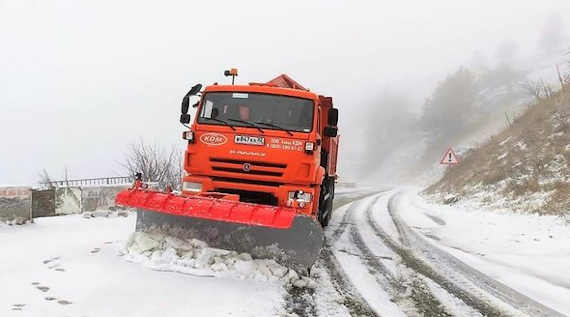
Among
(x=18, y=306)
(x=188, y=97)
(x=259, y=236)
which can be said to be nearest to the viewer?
(x=18, y=306)

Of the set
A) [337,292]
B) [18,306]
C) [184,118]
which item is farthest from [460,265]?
[18,306]

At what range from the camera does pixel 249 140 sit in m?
6.94

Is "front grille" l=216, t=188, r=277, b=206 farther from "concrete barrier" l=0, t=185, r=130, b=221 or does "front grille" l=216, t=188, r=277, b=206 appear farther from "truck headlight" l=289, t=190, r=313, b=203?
"concrete barrier" l=0, t=185, r=130, b=221

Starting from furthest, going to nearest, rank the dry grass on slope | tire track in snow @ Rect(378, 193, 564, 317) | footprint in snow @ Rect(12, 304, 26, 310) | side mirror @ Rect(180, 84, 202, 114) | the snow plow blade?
1. the dry grass on slope
2. side mirror @ Rect(180, 84, 202, 114)
3. the snow plow blade
4. tire track in snow @ Rect(378, 193, 564, 317)
5. footprint in snow @ Rect(12, 304, 26, 310)

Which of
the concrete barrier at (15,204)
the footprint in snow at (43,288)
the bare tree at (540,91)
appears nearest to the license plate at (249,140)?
the footprint in snow at (43,288)

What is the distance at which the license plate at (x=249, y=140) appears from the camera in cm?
691

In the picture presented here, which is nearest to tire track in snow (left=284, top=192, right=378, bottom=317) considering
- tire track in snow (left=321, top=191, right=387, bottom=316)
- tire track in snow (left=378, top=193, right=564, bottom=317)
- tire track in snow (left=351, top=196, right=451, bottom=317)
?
tire track in snow (left=321, top=191, right=387, bottom=316)

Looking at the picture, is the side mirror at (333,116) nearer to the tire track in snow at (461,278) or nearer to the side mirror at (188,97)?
the side mirror at (188,97)

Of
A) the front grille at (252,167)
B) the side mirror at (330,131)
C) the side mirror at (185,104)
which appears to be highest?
the side mirror at (185,104)

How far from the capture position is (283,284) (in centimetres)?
533

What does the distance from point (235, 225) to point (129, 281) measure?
56.8 inches

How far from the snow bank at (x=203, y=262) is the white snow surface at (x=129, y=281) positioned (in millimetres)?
12

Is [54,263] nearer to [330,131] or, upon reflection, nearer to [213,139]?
[213,139]

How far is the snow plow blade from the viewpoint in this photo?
530 cm
